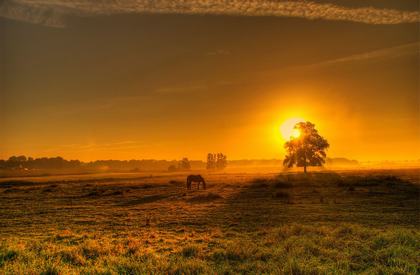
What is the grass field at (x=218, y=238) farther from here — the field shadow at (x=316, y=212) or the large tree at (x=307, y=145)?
the large tree at (x=307, y=145)

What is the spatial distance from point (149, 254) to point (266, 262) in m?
4.59

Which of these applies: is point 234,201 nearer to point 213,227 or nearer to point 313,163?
point 213,227

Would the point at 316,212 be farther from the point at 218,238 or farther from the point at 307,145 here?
the point at 307,145

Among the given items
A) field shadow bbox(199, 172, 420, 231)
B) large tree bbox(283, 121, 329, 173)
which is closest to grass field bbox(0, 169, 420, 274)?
field shadow bbox(199, 172, 420, 231)

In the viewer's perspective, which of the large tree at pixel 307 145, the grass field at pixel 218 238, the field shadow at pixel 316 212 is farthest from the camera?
the large tree at pixel 307 145

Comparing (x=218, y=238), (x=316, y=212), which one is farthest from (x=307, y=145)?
(x=218, y=238)

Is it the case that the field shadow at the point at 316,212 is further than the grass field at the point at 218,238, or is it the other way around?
the field shadow at the point at 316,212

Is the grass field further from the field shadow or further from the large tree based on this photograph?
the large tree

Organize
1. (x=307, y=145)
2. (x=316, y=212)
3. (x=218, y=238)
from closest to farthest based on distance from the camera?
1. (x=218, y=238)
2. (x=316, y=212)
3. (x=307, y=145)

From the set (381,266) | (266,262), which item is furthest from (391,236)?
(266,262)

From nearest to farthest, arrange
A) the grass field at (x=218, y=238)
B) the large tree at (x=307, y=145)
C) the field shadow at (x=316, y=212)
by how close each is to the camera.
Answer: the grass field at (x=218, y=238)
the field shadow at (x=316, y=212)
the large tree at (x=307, y=145)

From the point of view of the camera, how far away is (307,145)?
3410 inches

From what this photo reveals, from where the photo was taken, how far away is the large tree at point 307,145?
284ft

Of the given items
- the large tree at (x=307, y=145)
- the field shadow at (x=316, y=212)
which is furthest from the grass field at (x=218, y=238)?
the large tree at (x=307, y=145)
